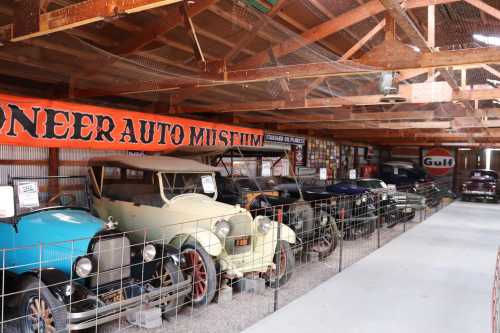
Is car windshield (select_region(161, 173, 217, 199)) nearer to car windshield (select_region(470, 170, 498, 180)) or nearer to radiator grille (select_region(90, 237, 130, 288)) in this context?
radiator grille (select_region(90, 237, 130, 288))

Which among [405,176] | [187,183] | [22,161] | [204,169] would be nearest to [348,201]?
[204,169]

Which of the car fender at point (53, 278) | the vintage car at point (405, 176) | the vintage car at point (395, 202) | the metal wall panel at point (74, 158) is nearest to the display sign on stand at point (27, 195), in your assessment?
the car fender at point (53, 278)

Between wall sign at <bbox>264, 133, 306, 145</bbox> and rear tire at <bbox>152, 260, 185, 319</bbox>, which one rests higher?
wall sign at <bbox>264, 133, 306, 145</bbox>

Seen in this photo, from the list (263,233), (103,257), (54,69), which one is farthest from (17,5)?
(263,233)

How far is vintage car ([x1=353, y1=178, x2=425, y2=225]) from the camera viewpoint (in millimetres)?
8844

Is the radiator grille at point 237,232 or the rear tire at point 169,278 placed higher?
the radiator grille at point 237,232

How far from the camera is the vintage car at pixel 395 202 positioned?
8844 mm

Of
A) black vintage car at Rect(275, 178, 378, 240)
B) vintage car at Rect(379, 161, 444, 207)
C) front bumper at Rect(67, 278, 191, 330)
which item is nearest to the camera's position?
front bumper at Rect(67, 278, 191, 330)

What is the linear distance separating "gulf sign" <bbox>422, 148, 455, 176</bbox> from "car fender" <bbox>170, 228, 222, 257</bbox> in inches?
688

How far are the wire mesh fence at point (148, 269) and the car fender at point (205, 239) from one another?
0.03ft

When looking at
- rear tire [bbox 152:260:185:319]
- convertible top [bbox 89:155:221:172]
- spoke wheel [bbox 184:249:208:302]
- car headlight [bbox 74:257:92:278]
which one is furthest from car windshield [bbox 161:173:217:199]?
car headlight [bbox 74:257:92:278]

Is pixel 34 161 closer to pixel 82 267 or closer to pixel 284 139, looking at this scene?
pixel 82 267

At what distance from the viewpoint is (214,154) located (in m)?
6.03

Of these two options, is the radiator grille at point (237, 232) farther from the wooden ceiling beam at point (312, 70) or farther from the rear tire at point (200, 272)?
the wooden ceiling beam at point (312, 70)
